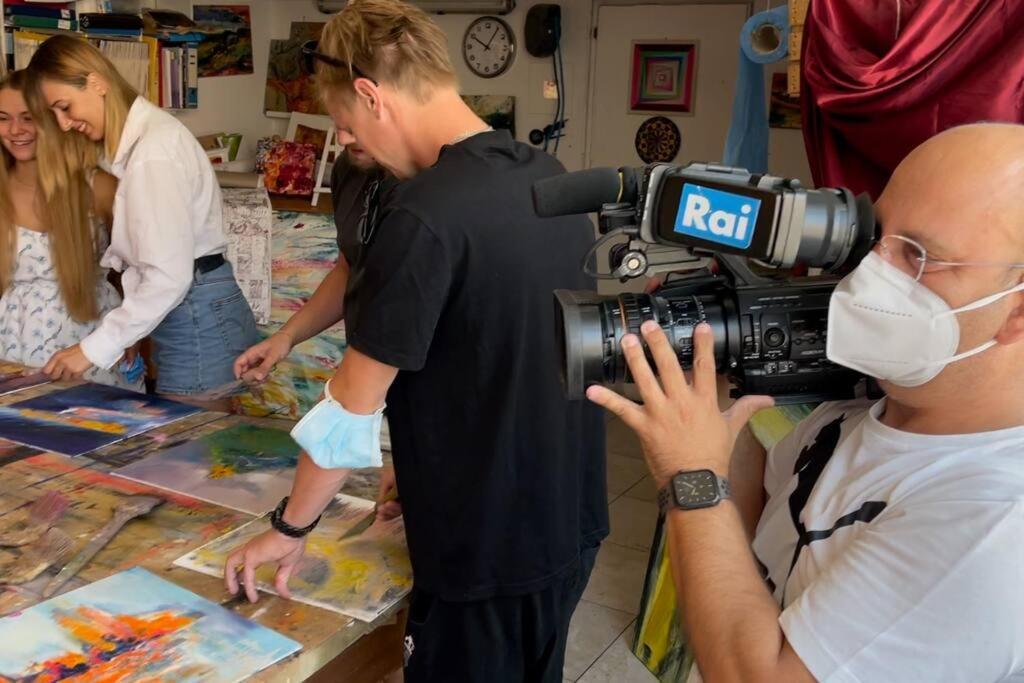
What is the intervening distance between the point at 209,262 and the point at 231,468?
815 mm

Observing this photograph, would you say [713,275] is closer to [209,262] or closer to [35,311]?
[209,262]

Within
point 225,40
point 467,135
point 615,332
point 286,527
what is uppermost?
point 225,40

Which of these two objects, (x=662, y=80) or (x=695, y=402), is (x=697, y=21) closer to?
(x=662, y=80)

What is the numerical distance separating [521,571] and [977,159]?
0.88 meters

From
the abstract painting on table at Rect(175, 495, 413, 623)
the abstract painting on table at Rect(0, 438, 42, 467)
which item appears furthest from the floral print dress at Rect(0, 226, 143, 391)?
the abstract painting on table at Rect(175, 495, 413, 623)

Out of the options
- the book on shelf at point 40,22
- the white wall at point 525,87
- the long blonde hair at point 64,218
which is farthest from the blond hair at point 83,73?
the white wall at point 525,87

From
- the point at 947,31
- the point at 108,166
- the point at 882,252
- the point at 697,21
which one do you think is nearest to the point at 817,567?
the point at 882,252

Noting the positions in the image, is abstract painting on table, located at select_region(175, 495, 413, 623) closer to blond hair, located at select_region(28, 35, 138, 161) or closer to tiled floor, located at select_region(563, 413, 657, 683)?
blond hair, located at select_region(28, 35, 138, 161)

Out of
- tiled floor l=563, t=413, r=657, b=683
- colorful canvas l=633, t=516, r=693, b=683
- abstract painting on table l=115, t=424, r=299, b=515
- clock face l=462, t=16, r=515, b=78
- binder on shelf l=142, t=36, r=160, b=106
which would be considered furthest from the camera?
clock face l=462, t=16, r=515, b=78

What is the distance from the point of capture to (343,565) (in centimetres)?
150

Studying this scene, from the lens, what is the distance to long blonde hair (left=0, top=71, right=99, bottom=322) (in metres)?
2.44

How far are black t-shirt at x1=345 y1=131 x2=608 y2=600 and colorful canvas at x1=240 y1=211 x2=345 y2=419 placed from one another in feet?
6.05

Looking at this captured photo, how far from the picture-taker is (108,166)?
8.05 ft

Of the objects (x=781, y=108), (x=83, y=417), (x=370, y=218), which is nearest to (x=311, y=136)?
(x=781, y=108)
